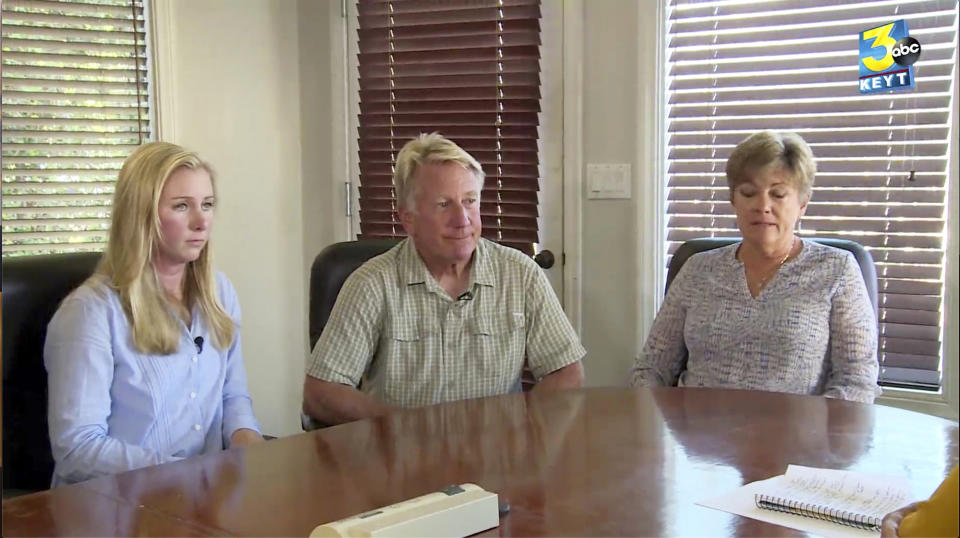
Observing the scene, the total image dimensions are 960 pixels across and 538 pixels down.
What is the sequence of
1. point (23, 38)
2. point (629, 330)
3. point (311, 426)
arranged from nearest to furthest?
point (311, 426) < point (23, 38) < point (629, 330)

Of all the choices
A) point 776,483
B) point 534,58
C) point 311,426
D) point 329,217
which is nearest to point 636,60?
point 534,58

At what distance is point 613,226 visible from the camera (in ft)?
9.93

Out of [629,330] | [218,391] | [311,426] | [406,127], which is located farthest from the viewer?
[406,127]

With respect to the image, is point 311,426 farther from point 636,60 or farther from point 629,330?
point 636,60

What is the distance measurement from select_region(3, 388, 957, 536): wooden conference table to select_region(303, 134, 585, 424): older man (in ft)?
0.90

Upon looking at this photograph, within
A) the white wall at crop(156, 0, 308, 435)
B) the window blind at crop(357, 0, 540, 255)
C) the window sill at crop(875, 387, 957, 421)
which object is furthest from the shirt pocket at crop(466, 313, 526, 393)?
the white wall at crop(156, 0, 308, 435)

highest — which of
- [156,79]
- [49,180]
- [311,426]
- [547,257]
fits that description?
[156,79]

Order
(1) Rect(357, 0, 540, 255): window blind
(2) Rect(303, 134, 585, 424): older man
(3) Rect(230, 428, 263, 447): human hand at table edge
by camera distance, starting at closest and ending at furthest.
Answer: (3) Rect(230, 428, 263, 447): human hand at table edge < (2) Rect(303, 134, 585, 424): older man < (1) Rect(357, 0, 540, 255): window blind

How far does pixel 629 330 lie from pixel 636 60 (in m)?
0.89

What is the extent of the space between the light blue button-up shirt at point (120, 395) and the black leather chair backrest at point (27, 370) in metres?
0.10

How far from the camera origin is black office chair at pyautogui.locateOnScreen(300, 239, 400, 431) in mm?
2459

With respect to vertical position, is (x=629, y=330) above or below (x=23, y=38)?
below

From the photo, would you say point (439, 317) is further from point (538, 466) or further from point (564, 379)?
point (538, 466)

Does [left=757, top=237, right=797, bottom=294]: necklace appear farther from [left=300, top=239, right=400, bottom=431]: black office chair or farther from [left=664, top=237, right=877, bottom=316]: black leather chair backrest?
[left=300, top=239, right=400, bottom=431]: black office chair
